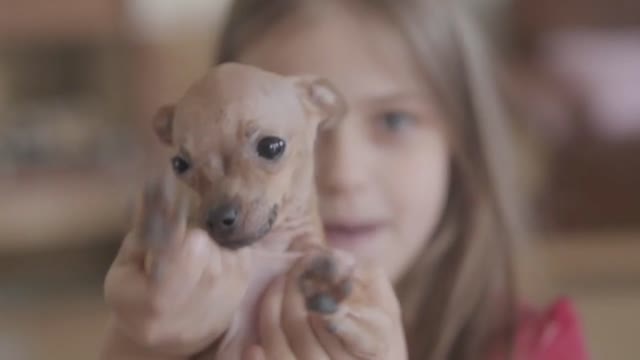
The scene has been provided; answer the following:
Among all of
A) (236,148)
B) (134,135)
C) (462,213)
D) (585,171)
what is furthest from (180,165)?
(585,171)

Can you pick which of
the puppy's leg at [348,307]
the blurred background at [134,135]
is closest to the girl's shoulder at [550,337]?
the puppy's leg at [348,307]

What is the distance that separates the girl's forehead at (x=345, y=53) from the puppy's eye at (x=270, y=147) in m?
0.12

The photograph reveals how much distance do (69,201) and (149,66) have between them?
0.89ft

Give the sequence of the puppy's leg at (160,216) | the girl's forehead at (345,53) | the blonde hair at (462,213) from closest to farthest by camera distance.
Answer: the puppy's leg at (160,216) < the girl's forehead at (345,53) < the blonde hair at (462,213)

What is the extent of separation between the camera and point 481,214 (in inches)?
29.4

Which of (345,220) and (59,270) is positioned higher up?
(345,220)

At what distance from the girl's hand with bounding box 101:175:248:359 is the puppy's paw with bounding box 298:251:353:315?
0.02m

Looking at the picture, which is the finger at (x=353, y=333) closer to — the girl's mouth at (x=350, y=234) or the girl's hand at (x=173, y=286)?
the girl's hand at (x=173, y=286)

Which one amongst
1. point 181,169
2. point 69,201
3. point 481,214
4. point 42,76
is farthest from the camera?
point 42,76

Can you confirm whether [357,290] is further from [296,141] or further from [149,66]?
[149,66]

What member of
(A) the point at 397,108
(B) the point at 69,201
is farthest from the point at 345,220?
(B) the point at 69,201

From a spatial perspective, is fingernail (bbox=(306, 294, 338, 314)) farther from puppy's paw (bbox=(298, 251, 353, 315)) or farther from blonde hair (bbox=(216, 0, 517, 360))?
blonde hair (bbox=(216, 0, 517, 360))

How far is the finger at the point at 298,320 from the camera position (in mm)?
346

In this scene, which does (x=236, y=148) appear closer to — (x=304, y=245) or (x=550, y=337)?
(x=304, y=245)
